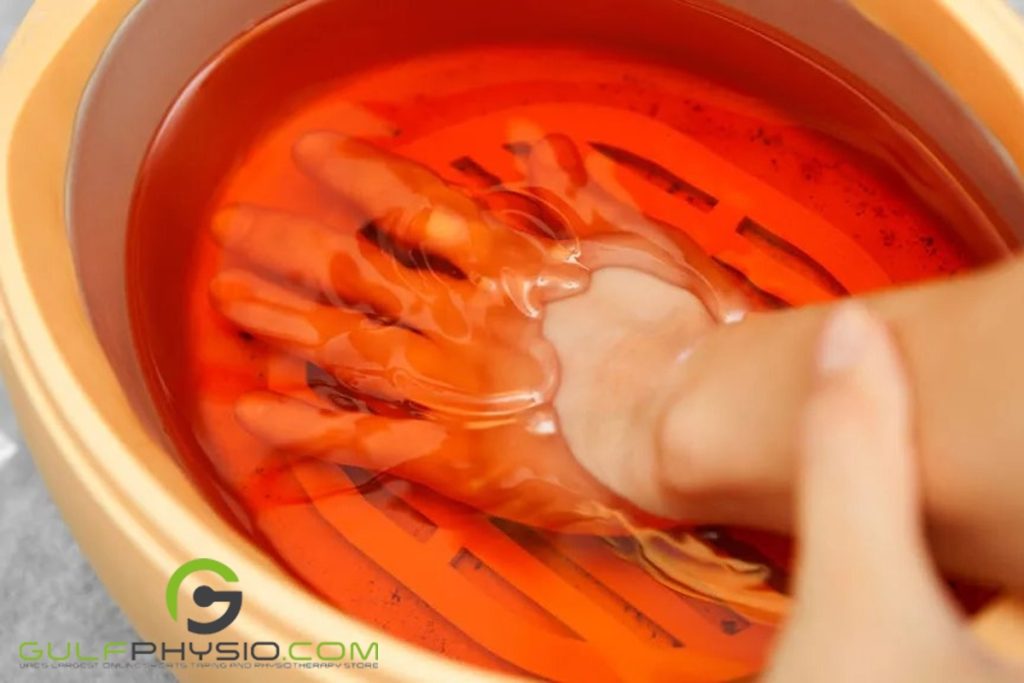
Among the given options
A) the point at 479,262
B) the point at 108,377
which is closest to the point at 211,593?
the point at 108,377

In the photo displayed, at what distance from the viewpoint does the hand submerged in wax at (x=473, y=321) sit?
32.5 inches

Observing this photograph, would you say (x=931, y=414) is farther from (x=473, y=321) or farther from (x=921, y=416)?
(x=473, y=321)

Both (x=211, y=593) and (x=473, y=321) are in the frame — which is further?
(x=473, y=321)

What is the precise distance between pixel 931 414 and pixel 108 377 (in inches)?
20.4

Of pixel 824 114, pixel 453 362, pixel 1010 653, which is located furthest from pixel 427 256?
pixel 1010 653

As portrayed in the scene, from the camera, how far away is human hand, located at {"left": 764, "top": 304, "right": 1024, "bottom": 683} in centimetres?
40

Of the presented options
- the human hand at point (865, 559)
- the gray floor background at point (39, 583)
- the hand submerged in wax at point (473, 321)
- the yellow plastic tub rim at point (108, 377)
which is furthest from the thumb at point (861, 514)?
the gray floor background at point (39, 583)

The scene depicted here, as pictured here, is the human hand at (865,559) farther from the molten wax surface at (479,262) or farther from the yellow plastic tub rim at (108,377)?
the molten wax surface at (479,262)

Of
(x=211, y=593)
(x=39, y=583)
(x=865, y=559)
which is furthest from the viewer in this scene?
(x=39, y=583)

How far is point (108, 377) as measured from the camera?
0.63m

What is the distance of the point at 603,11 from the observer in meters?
1.00

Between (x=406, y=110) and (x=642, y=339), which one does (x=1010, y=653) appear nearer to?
(x=642, y=339)

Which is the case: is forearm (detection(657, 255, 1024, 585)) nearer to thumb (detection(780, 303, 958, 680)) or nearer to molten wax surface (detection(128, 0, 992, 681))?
thumb (detection(780, 303, 958, 680))

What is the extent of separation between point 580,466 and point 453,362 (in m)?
0.16
